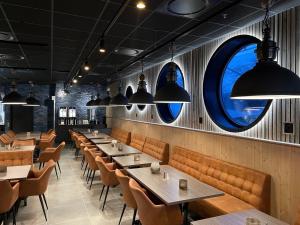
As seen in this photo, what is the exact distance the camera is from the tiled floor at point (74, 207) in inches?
154

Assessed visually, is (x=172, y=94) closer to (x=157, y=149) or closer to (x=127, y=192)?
(x=127, y=192)

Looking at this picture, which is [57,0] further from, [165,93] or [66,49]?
[66,49]

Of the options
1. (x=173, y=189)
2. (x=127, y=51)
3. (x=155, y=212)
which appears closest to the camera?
(x=155, y=212)

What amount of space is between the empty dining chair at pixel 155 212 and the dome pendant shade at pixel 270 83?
174 centimetres

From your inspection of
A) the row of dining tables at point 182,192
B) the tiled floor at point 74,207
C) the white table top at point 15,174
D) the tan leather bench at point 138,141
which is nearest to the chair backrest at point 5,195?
the white table top at point 15,174

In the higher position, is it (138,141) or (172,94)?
(172,94)

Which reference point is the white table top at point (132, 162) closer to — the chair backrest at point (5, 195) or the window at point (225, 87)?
the window at point (225, 87)

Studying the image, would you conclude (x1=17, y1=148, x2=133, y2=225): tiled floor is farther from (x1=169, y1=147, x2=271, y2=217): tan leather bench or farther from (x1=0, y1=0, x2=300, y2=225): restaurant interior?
(x1=169, y1=147, x2=271, y2=217): tan leather bench

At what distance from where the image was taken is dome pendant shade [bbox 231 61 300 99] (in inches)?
64.8

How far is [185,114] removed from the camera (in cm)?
559

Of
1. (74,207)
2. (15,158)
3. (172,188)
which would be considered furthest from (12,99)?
(172,188)

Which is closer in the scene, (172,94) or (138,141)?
(172,94)

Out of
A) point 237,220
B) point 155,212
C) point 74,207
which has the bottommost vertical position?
point 74,207

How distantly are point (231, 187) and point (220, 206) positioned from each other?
51 centimetres
